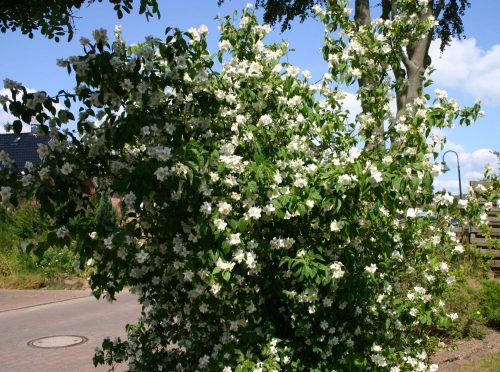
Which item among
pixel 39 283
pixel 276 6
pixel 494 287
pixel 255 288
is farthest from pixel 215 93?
pixel 39 283

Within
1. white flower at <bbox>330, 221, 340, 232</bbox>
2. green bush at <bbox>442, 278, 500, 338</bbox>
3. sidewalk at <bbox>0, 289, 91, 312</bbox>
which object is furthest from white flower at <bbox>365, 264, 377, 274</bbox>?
sidewalk at <bbox>0, 289, 91, 312</bbox>

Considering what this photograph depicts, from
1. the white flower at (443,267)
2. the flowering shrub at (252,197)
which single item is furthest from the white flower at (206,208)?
the white flower at (443,267)

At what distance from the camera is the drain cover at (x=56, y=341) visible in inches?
307

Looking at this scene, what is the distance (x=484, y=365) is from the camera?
19.2ft

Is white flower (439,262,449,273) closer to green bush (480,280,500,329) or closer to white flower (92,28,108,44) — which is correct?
white flower (92,28,108,44)

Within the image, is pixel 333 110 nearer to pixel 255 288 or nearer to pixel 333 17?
pixel 333 17

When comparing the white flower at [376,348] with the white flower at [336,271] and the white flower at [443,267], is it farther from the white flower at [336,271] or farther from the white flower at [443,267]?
the white flower at [336,271]

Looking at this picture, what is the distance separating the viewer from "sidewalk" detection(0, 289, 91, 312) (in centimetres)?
1130

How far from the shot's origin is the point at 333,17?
429 centimetres

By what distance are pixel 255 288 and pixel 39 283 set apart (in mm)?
11389

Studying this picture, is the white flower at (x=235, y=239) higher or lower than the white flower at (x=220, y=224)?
lower

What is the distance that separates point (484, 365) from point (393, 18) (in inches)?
151

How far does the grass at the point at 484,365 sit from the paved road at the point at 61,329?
4.21 m

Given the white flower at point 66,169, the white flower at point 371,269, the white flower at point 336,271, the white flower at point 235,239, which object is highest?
the white flower at point 66,169
